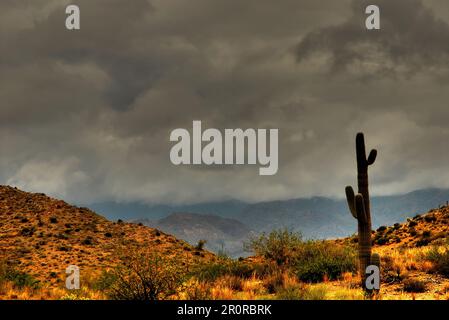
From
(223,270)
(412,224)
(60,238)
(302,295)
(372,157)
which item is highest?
(412,224)

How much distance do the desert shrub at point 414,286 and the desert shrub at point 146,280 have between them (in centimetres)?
935

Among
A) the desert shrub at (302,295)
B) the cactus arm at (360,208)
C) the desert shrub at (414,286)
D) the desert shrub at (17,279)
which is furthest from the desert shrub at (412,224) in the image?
the desert shrub at (17,279)

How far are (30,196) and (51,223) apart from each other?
524 inches

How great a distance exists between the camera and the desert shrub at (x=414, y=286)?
68.7 feet

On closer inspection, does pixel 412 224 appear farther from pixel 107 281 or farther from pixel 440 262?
pixel 107 281

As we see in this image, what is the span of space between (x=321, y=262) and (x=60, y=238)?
→ 4732 centimetres

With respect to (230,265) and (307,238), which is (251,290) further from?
(307,238)

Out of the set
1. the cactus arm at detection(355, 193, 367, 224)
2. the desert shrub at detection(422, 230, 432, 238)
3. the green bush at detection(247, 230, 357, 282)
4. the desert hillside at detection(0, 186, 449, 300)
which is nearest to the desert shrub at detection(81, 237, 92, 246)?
the desert hillside at detection(0, 186, 449, 300)

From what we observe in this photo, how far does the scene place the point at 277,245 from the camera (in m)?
30.1

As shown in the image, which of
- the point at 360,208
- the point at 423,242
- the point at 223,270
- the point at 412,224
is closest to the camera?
the point at 360,208

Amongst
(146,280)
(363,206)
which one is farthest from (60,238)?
(363,206)

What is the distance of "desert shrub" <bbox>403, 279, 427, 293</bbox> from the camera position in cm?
2093

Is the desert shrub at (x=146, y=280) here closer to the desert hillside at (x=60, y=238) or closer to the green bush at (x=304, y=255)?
the green bush at (x=304, y=255)
